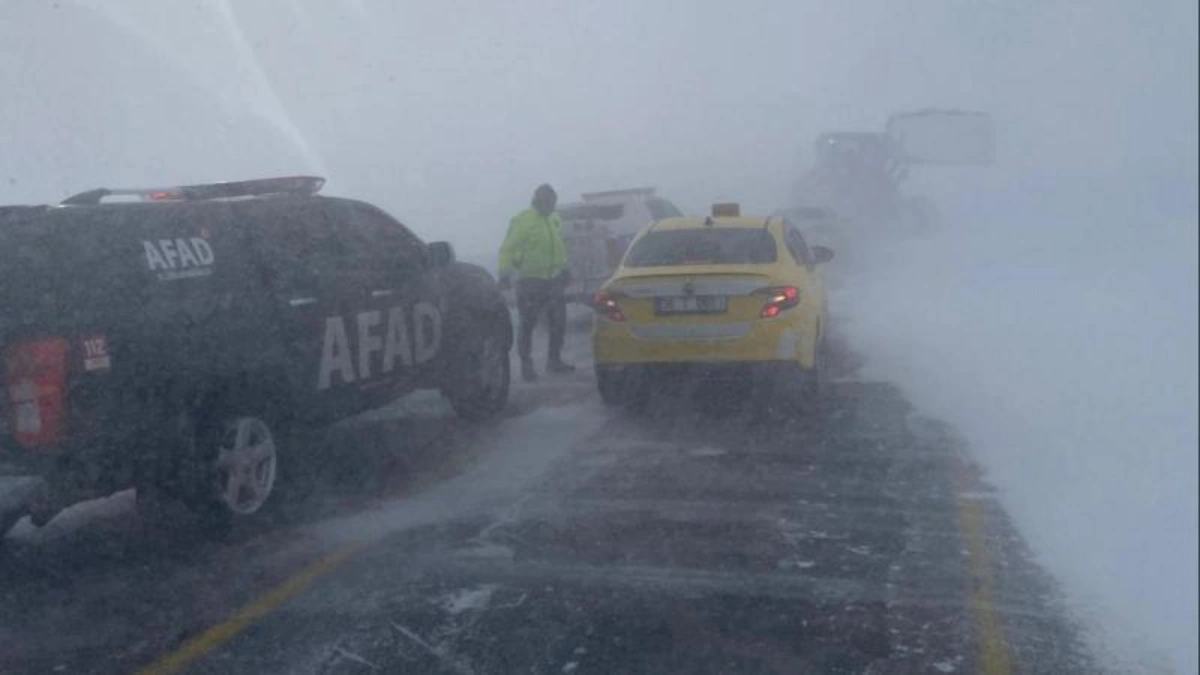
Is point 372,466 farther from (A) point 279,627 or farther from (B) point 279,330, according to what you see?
(A) point 279,627

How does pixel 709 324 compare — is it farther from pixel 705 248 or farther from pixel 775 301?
pixel 705 248

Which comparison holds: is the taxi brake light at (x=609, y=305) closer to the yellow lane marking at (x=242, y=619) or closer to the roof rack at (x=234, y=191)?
the roof rack at (x=234, y=191)

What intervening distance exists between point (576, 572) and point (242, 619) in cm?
146

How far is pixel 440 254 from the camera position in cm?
1054

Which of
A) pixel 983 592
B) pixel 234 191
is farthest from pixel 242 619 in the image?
pixel 234 191

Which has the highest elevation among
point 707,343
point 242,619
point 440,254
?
point 440,254

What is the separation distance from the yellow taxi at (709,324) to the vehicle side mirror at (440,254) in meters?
1.18

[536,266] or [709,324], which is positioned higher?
[536,266]

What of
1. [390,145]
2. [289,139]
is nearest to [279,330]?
[289,139]

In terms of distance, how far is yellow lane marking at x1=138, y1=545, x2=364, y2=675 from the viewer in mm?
5863

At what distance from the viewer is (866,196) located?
3419cm

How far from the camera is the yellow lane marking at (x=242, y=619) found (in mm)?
5863

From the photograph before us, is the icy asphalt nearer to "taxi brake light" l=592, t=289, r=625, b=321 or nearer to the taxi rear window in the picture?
"taxi brake light" l=592, t=289, r=625, b=321

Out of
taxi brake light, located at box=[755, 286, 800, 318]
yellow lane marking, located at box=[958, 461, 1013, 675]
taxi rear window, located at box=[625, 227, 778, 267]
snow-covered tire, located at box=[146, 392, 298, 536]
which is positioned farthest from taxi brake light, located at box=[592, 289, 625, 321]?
yellow lane marking, located at box=[958, 461, 1013, 675]
